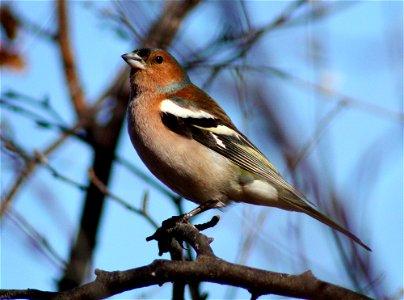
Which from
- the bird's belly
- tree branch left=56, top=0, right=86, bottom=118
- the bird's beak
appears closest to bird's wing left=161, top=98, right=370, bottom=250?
the bird's belly

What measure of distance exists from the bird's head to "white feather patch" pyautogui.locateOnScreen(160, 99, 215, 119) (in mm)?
271

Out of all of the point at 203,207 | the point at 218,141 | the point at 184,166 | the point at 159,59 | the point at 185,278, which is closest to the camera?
the point at 185,278

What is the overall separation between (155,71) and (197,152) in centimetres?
106

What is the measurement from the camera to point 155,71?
6305mm

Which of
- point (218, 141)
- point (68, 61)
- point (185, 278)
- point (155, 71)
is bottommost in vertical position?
point (185, 278)

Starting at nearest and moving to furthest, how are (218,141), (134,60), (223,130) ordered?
(218,141) < (223,130) < (134,60)

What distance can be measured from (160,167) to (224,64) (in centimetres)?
112

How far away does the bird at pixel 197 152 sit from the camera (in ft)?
17.9

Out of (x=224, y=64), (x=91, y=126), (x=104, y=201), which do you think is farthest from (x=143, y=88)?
(x=104, y=201)

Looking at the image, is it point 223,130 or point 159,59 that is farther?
point 159,59

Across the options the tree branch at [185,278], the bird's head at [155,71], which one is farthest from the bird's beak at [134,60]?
the tree branch at [185,278]

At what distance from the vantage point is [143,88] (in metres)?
6.11

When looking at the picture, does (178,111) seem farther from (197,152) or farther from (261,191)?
(261,191)

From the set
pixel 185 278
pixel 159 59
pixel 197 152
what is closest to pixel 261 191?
pixel 197 152
